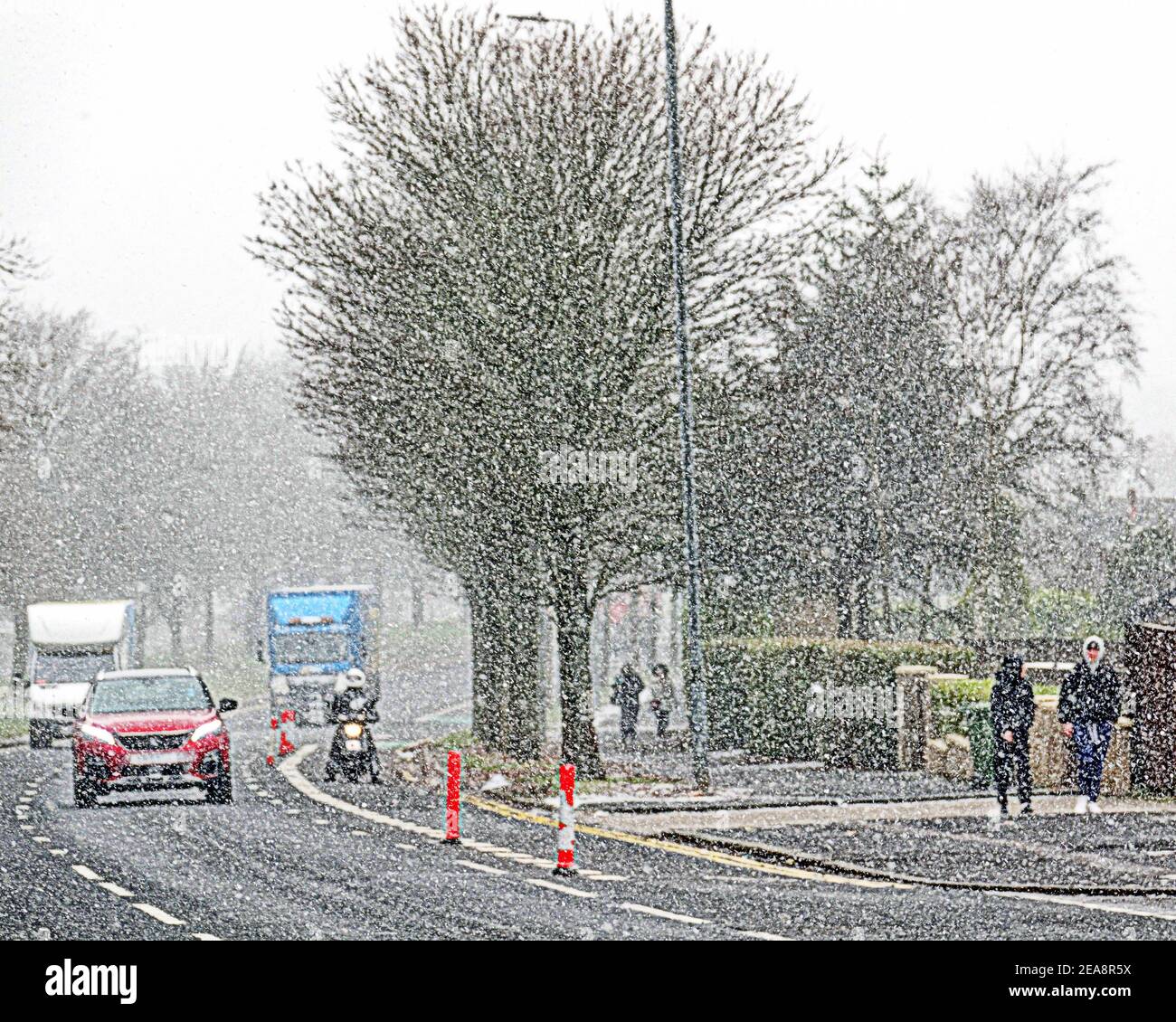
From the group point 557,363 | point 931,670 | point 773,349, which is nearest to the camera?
point 557,363

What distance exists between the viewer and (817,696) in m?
34.8

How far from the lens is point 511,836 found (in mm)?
21719

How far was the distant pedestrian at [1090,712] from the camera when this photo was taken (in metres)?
22.0

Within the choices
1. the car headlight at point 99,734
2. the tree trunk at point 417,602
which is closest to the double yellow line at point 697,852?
the car headlight at point 99,734

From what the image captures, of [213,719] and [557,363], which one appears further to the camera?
[557,363]

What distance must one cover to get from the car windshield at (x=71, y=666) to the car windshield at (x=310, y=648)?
20.9ft

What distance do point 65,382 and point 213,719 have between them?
179 ft

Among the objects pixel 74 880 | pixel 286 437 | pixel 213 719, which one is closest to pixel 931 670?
pixel 213 719

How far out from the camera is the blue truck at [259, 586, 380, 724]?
5359 cm

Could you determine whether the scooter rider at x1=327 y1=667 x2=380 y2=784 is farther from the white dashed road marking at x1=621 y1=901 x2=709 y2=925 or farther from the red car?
the white dashed road marking at x1=621 y1=901 x2=709 y2=925

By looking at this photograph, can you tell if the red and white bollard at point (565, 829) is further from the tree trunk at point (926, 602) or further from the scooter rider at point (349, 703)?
the tree trunk at point (926, 602)

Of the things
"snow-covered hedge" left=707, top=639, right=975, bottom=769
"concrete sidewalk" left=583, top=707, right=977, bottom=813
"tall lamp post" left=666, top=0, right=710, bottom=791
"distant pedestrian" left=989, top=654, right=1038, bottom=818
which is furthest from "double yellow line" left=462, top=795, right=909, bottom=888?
"snow-covered hedge" left=707, top=639, right=975, bottom=769
